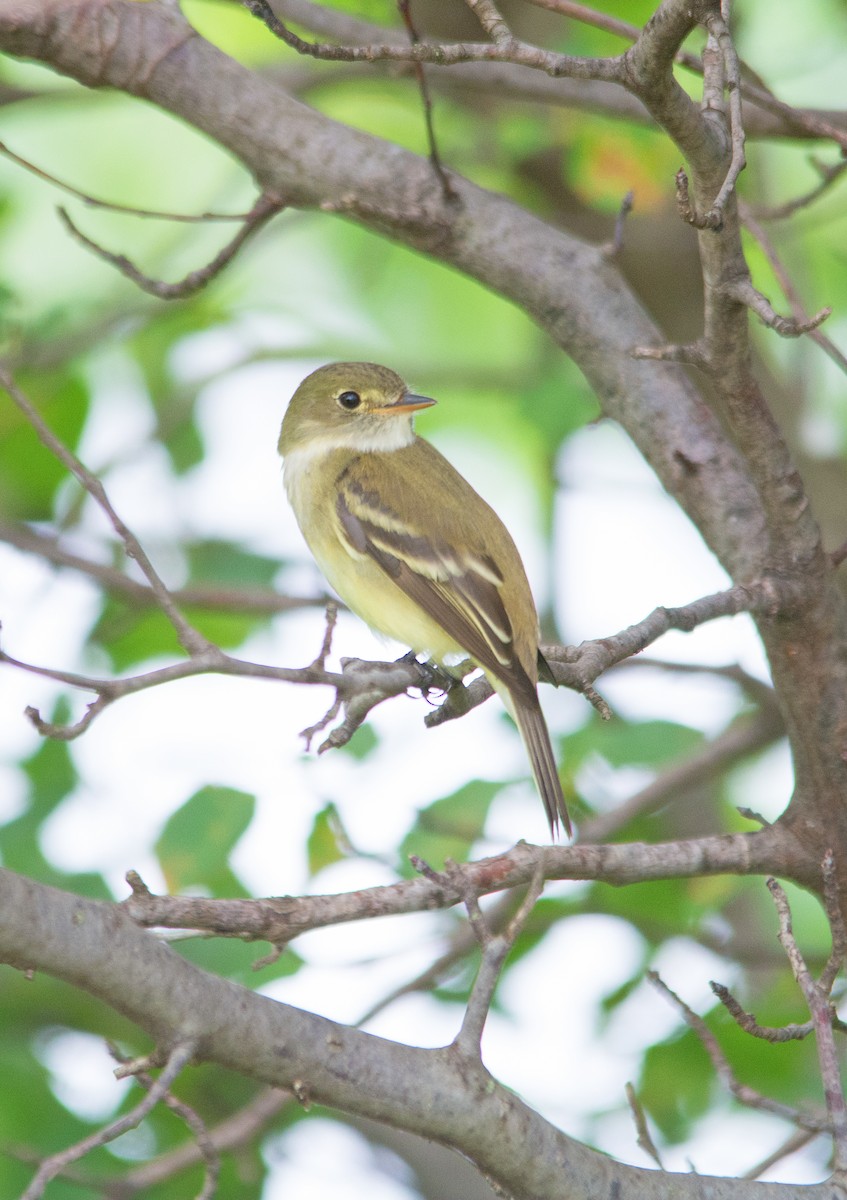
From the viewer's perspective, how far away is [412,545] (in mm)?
5176

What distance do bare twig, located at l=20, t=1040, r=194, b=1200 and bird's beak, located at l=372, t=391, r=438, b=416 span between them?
12.3ft

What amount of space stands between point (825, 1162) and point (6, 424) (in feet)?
13.7

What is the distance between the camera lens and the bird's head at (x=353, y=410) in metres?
6.02

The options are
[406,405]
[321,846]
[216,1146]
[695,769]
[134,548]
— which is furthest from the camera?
[406,405]

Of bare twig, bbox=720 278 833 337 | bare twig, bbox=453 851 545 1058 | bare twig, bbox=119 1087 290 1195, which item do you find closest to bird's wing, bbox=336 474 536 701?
bare twig, bbox=119 1087 290 1195

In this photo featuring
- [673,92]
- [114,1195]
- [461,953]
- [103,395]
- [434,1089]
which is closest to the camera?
[434,1089]

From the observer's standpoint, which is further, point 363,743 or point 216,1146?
point 363,743

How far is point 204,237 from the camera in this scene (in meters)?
8.71

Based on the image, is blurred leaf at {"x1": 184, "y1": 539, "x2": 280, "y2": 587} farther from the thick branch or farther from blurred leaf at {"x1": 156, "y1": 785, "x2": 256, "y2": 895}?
the thick branch

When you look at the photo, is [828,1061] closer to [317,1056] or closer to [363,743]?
[317,1056]

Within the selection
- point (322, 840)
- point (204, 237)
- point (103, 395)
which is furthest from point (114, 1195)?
point (204, 237)

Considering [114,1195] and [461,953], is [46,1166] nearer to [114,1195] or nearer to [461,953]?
[114,1195]

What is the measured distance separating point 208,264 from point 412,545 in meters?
1.21

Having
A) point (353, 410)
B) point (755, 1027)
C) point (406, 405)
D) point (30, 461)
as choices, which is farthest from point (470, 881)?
point (30, 461)
